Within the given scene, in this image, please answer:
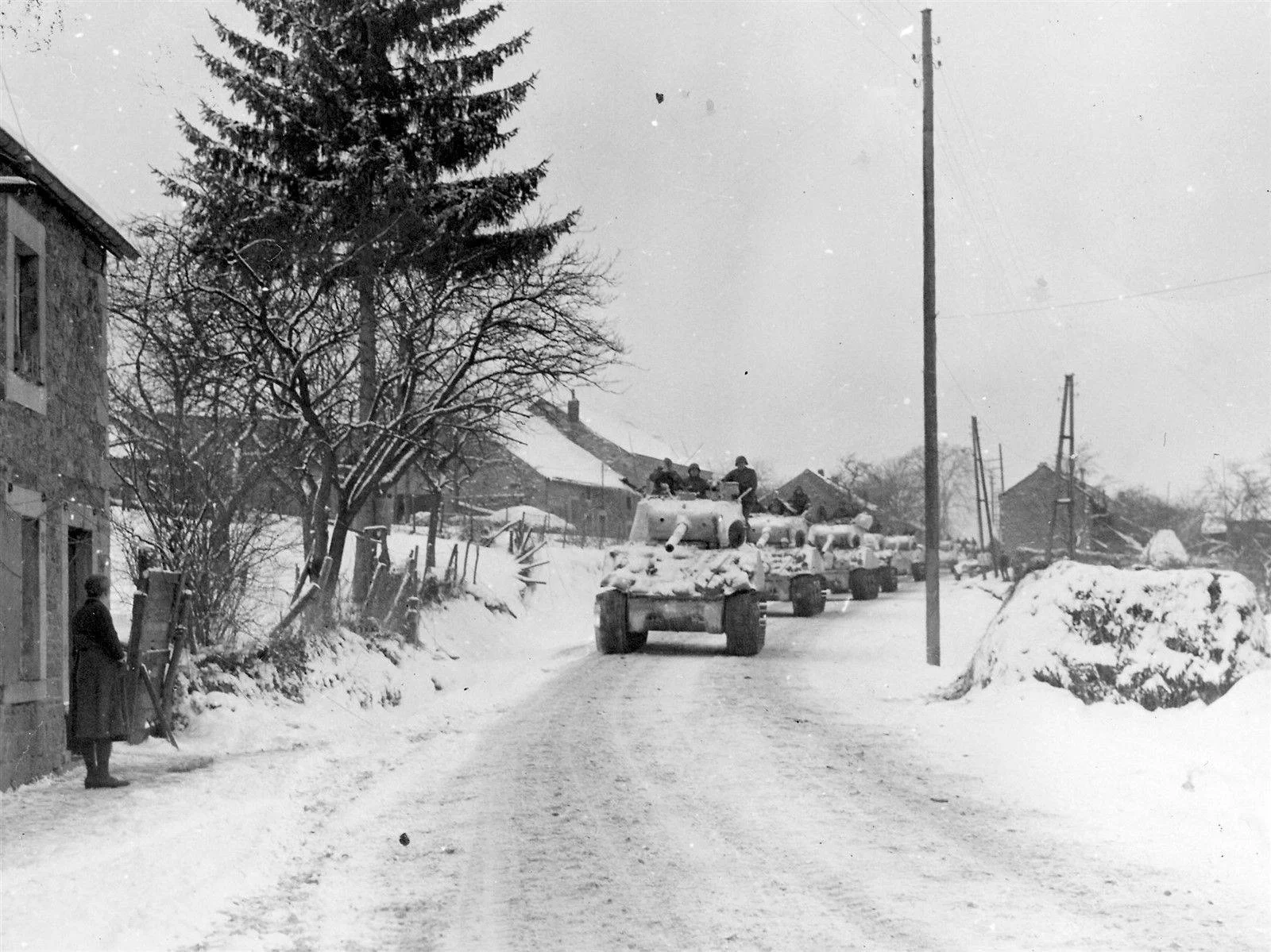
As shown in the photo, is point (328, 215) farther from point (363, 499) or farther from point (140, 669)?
point (140, 669)

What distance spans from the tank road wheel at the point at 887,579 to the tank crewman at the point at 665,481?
17499 mm

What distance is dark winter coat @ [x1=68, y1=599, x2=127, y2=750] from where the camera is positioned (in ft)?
30.5

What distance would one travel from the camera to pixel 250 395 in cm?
1669

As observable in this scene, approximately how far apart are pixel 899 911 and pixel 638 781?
3519 millimetres

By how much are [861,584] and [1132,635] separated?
22395 mm

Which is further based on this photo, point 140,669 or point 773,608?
point 773,608

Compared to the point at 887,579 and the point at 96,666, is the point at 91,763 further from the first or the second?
the point at 887,579

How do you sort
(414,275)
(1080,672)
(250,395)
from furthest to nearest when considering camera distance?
(414,275) < (250,395) < (1080,672)

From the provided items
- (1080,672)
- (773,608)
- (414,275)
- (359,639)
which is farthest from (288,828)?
(773,608)

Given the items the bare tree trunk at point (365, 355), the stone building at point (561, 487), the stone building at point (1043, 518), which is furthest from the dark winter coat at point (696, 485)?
the stone building at point (1043, 518)

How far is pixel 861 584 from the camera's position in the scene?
111 feet

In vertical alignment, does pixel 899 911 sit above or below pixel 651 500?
below

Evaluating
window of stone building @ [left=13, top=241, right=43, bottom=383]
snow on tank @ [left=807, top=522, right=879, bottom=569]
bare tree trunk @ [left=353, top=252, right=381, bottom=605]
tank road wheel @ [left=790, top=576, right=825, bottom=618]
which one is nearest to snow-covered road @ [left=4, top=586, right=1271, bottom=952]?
window of stone building @ [left=13, top=241, right=43, bottom=383]

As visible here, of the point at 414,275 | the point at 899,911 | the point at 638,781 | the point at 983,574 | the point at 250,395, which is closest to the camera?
the point at 899,911
